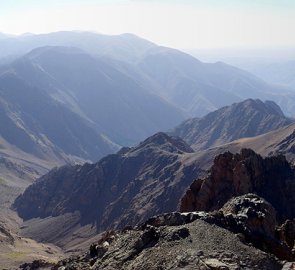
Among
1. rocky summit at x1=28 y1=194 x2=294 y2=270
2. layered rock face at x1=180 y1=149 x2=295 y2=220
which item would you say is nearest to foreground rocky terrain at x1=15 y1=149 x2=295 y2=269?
rocky summit at x1=28 y1=194 x2=294 y2=270

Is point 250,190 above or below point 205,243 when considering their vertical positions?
below

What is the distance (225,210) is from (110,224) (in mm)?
144361

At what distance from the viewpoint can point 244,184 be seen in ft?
304

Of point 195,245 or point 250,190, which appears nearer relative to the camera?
point 195,245

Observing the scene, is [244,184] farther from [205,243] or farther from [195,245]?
[195,245]

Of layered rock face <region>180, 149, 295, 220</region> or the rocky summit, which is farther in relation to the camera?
layered rock face <region>180, 149, 295, 220</region>

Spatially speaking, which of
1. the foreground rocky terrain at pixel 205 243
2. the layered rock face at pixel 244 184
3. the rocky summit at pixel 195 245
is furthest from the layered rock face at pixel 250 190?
the rocky summit at pixel 195 245

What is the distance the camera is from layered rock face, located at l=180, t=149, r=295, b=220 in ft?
290

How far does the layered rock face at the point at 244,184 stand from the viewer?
8838 cm

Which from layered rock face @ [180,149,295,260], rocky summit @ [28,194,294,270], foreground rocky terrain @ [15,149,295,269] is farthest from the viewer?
layered rock face @ [180,149,295,260]

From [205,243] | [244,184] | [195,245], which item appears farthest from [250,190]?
[195,245]

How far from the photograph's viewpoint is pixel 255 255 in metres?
42.3

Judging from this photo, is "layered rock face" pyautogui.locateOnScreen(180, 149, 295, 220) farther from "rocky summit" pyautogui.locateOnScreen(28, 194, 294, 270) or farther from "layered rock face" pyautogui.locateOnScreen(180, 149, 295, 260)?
"rocky summit" pyautogui.locateOnScreen(28, 194, 294, 270)

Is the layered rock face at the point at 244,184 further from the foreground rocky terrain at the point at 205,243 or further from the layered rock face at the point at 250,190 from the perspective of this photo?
the foreground rocky terrain at the point at 205,243
